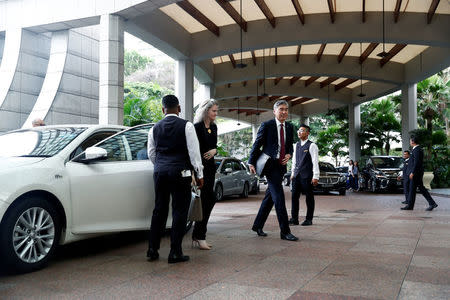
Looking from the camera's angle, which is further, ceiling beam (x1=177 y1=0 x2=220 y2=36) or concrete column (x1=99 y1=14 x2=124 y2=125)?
ceiling beam (x1=177 y1=0 x2=220 y2=36)

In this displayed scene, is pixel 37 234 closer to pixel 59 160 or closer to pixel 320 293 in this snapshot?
pixel 59 160

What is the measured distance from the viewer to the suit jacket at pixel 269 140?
586cm

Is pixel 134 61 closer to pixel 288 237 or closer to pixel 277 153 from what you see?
pixel 277 153

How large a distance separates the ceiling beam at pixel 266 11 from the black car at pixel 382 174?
7.63 metres

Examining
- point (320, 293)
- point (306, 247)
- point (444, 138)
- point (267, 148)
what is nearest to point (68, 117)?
point (267, 148)

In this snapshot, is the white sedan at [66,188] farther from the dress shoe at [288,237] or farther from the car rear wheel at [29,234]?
the dress shoe at [288,237]

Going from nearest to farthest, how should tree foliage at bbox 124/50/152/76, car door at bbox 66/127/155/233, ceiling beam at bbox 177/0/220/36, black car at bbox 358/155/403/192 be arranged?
car door at bbox 66/127/155/233 → ceiling beam at bbox 177/0/220/36 → black car at bbox 358/155/403/192 → tree foliage at bbox 124/50/152/76

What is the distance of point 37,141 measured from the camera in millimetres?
4832

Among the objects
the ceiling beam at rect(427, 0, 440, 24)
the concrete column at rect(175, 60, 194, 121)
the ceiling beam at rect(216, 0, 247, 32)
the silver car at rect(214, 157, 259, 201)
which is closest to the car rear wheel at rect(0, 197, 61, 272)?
the silver car at rect(214, 157, 259, 201)

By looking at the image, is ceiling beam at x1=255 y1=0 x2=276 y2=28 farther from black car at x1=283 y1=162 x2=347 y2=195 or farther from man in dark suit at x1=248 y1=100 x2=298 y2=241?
man in dark suit at x1=248 y1=100 x2=298 y2=241

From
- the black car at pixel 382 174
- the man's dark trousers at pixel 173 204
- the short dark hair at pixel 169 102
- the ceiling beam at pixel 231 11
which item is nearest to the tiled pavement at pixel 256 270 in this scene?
the man's dark trousers at pixel 173 204

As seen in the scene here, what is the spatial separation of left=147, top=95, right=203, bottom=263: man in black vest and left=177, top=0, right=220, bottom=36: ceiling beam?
11636mm

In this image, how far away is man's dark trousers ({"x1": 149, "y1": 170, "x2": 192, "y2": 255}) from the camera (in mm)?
4430

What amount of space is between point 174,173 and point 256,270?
4.12 ft
